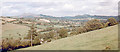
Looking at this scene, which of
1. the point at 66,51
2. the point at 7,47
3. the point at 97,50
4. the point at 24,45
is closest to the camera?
the point at 97,50

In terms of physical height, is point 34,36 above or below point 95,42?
below

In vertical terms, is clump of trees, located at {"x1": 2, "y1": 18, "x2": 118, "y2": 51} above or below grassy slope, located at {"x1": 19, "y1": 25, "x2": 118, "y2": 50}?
below

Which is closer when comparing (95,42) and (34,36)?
(95,42)

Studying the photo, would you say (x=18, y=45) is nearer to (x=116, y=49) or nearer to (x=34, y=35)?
(x=34, y=35)

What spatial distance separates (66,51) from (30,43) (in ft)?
112

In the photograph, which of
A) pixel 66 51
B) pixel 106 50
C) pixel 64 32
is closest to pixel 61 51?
pixel 66 51

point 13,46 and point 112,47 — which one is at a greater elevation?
point 112,47

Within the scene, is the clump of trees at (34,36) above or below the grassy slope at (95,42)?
below

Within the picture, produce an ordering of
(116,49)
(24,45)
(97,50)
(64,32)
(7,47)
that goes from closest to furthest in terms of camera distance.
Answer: (116,49) < (97,50) < (7,47) < (24,45) < (64,32)

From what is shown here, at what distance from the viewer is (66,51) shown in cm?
1639

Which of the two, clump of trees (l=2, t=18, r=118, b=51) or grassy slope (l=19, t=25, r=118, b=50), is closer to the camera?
grassy slope (l=19, t=25, r=118, b=50)

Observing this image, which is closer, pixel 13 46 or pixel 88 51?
pixel 88 51

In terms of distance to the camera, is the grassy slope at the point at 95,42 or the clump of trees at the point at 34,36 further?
the clump of trees at the point at 34,36

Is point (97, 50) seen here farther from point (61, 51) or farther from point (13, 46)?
point (13, 46)
